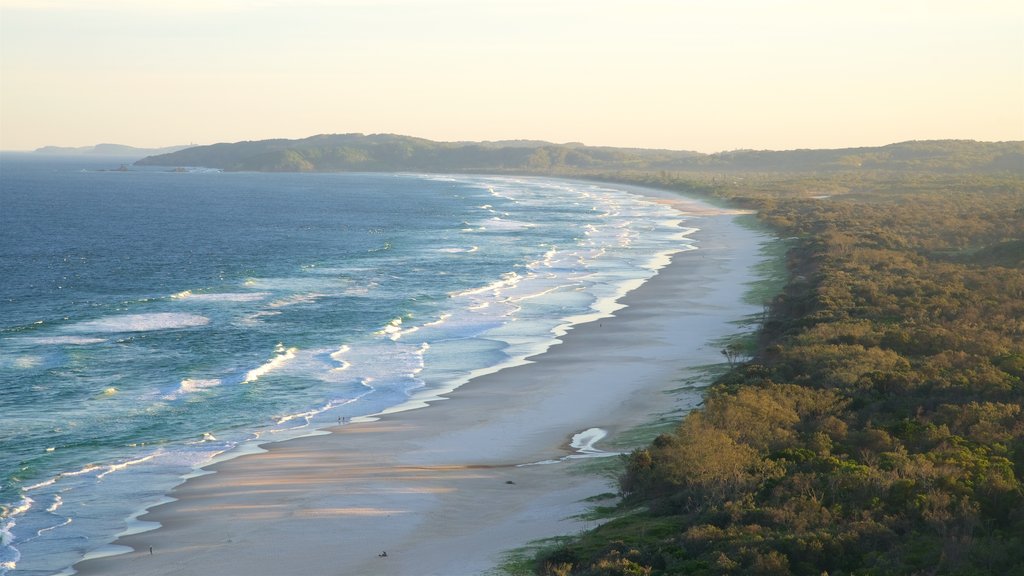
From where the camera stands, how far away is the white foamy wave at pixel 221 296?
2156 inches

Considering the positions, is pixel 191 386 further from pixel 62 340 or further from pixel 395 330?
pixel 395 330

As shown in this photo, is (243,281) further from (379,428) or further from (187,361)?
(379,428)

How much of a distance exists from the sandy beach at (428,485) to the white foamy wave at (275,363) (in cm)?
730

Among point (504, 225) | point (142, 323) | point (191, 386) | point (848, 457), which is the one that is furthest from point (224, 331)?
point (504, 225)

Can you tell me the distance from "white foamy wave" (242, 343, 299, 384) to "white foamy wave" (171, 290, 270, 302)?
1436 cm

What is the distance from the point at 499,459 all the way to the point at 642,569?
9.93 meters

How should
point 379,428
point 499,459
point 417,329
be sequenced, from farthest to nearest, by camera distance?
point 417,329 → point 379,428 → point 499,459

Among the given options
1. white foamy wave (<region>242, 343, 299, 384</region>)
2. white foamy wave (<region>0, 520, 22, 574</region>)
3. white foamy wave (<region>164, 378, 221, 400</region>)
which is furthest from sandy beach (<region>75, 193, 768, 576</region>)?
white foamy wave (<region>242, 343, 299, 384</region>)

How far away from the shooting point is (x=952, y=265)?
54594 millimetres

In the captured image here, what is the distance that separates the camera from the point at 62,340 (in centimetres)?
4234

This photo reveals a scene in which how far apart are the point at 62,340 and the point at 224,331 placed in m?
6.34

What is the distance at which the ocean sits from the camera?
25.7 meters

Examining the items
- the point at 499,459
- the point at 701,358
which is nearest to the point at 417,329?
the point at 701,358

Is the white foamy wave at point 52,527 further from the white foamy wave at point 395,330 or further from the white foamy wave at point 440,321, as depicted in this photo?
the white foamy wave at point 440,321
